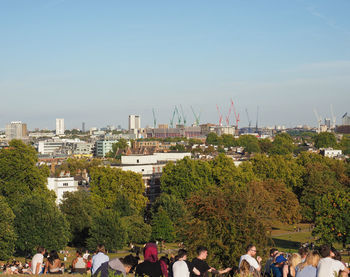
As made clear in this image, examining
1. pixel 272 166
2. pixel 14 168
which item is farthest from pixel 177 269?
pixel 272 166

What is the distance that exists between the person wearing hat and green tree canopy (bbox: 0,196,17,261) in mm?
31920

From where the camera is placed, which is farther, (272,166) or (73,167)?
(73,167)

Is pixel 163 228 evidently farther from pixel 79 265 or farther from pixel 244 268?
pixel 244 268

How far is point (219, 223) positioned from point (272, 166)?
56.1m

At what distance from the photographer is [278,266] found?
1781 centimetres

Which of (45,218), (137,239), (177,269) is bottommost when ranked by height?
(137,239)

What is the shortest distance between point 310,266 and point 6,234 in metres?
35.5

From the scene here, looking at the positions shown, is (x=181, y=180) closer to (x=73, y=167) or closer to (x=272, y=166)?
(x=272, y=166)

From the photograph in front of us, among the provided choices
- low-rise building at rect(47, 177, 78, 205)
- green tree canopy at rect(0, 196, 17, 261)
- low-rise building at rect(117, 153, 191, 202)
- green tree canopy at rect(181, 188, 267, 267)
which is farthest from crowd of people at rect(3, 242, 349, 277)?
low-rise building at rect(117, 153, 191, 202)

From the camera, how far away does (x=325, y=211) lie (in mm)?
52281

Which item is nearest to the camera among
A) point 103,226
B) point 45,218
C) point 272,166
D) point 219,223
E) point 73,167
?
point 219,223

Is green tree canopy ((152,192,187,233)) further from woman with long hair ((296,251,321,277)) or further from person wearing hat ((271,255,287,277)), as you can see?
woman with long hair ((296,251,321,277))

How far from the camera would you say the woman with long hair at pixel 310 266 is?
585 inches

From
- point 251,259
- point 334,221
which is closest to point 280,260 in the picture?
point 251,259
